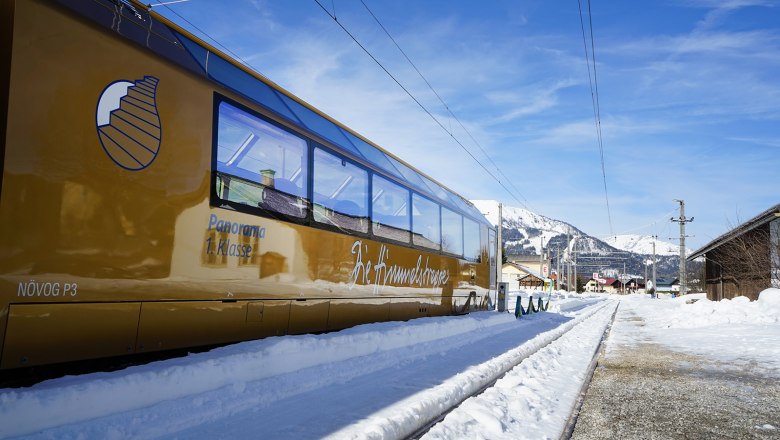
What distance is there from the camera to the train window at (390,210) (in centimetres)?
988

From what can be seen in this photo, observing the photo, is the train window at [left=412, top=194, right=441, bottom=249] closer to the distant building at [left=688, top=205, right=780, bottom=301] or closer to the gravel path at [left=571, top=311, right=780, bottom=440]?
the gravel path at [left=571, top=311, right=780, bottom=440]

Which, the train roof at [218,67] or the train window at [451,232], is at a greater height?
the train roof at [218,67]

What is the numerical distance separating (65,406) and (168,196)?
2025mm

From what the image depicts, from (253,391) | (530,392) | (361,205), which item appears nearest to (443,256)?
(361,205)

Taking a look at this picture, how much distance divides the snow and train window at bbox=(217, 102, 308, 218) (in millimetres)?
1703

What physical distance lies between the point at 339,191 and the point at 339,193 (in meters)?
0.03

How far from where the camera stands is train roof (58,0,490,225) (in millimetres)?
4797

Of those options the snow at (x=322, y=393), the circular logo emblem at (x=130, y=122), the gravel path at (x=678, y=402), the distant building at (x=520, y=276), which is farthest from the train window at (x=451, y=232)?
the distant building at (x=520, y=276)

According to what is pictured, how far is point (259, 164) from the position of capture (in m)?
6.56

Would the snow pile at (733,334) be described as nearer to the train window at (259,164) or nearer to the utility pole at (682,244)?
the train window at (259,164)

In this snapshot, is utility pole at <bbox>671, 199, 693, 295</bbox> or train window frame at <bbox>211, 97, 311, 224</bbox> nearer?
train window frame at <bbox>211, 97, 311, 224</bbox>

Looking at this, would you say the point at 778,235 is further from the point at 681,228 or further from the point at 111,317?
the point at 681,228

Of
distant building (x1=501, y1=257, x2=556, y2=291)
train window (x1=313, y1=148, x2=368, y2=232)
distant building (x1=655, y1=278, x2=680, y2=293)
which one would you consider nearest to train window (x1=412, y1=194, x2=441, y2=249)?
train window (x1=313, y1=148, x2=368, y2=232)

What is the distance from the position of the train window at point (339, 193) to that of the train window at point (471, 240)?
670 cm
